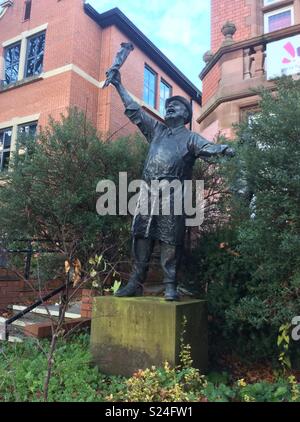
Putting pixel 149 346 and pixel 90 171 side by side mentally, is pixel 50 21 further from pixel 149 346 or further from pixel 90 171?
pixel 149 346

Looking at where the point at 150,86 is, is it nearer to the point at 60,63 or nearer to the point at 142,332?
the point at 60,63

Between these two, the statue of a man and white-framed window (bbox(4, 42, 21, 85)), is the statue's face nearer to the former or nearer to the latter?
the statue of a man

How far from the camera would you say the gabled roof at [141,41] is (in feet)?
44.3

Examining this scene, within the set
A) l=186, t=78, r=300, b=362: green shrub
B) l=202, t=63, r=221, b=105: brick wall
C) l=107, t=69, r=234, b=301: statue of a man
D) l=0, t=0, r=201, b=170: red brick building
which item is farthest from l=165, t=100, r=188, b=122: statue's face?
l=0, t=0, r=201, b=170: red brick building

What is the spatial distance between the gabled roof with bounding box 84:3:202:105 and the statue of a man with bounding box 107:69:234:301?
35.4 feet

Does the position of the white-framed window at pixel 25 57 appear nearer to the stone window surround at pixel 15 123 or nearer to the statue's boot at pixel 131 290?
the stone window surround at pixel 15 123

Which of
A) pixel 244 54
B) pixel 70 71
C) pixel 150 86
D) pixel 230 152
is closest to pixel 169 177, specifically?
pixel 230 152

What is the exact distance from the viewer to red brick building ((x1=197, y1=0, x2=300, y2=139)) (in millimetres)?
7211

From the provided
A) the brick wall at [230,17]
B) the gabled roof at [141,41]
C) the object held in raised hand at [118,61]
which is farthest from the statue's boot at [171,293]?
the gabled roof at [141,41]

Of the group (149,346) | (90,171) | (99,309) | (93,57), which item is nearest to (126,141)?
(90,171)

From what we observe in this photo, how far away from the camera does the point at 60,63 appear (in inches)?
507

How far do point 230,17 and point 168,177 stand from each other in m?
6.55
